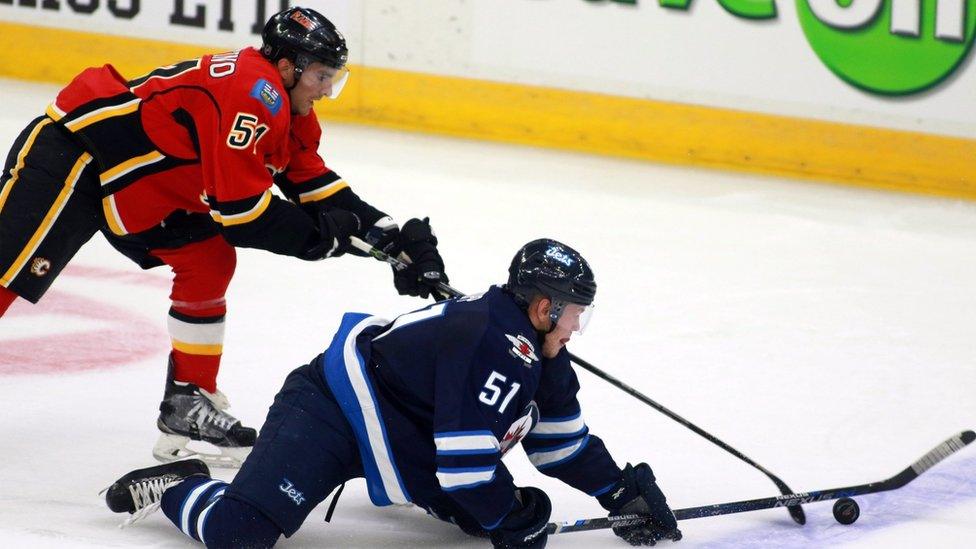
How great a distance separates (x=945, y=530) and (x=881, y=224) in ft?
11.0

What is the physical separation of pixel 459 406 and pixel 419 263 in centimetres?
76

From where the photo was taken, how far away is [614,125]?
7.61 metres

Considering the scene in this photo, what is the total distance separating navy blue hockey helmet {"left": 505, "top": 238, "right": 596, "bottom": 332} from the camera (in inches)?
114

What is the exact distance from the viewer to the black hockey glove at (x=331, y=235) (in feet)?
11.2

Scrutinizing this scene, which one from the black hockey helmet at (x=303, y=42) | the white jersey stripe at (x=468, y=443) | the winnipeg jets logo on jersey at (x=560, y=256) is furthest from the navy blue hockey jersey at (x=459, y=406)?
the black hockey helmet at (x=303, y=42)

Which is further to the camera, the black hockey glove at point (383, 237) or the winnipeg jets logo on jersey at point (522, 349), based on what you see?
the black hockey glove at point (383, 237)

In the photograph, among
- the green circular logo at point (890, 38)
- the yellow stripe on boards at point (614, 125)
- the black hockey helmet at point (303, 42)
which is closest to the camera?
the black hockey helmet at point (303, 42)

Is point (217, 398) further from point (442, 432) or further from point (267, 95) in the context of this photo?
point (442, 432)

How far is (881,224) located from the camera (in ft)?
21.2

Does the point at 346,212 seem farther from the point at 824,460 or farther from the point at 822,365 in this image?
the point at 822,365

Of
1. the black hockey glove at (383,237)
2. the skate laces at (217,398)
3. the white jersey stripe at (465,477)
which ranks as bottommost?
the skate laces at (217,398)

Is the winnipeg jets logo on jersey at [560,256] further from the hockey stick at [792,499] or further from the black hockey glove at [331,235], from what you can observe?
the black hockey glove at [331,235]

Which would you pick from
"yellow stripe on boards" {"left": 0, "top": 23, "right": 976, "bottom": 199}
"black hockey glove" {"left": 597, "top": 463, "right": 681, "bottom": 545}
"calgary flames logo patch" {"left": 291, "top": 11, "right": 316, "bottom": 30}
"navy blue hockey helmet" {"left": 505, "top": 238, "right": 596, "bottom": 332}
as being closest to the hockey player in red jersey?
"calgary flames logo patch" {"left": 291, "top": 11, "right": 316, "bottom": 30}

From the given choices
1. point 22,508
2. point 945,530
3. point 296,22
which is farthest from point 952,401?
point 22,508
